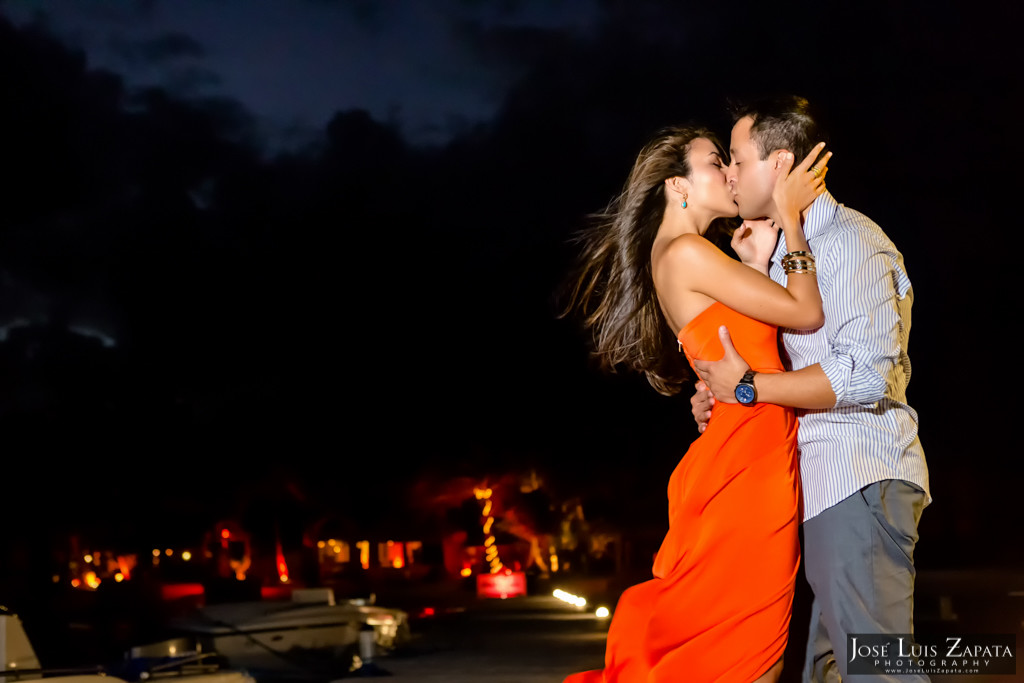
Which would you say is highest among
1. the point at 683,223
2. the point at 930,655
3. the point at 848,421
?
the point at 683,223

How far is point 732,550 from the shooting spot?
294 cm

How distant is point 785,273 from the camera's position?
2.98m

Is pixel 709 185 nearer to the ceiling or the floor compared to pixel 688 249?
nearer to the ceiling

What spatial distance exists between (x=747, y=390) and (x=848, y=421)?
0.87 feet

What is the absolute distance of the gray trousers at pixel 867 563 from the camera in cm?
263

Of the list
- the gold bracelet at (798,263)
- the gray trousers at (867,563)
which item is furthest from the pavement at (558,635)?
the gold bracelet at (798,263)

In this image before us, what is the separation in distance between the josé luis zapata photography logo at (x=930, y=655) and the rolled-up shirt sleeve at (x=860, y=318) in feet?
1.89

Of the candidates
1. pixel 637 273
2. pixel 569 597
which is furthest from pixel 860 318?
pixel 569 597

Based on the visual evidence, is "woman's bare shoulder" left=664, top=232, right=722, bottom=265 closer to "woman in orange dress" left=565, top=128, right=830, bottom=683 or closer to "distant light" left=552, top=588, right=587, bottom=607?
"woman in orange dress" left=565, top=128, right=830, bottom=683

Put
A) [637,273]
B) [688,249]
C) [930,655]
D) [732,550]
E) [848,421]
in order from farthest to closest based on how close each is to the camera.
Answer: [637,273] < [930,655] < [688,249] < [732,550] < [848,421]

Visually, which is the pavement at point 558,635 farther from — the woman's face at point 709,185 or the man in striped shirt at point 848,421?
the woman's face at point 709,185

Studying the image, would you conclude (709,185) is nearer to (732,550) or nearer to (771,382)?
(771,382)

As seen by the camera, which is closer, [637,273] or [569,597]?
[637,273]

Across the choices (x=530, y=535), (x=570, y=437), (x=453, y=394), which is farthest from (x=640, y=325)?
(x=453, y=394)
